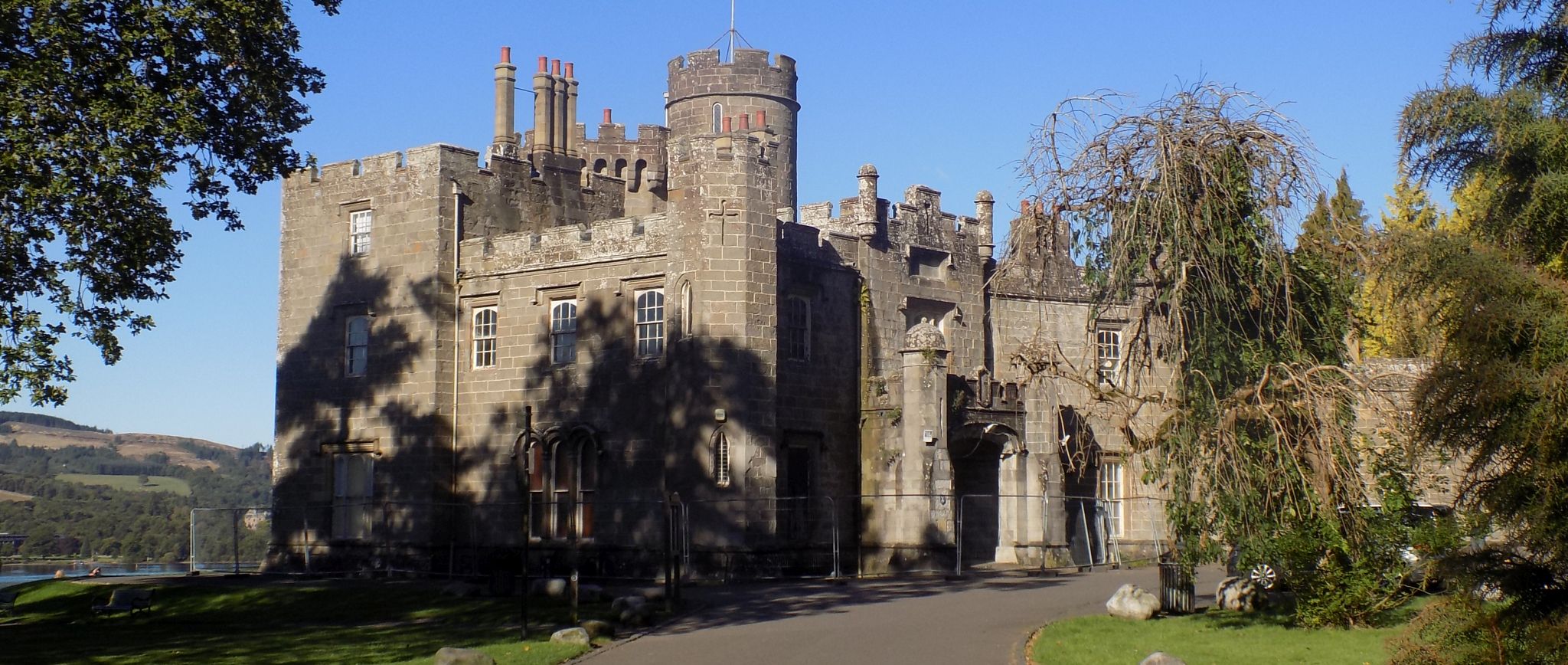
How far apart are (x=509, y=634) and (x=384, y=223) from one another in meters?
17.0

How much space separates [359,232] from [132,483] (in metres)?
89.9

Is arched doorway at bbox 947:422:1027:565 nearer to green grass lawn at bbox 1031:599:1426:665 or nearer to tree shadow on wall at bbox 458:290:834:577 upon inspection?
tree shadow on wall at bbox 458:290:834:577

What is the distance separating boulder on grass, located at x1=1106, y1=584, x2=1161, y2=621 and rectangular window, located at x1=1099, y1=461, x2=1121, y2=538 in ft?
52.8

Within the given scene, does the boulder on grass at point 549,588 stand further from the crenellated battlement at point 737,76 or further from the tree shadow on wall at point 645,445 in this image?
the crenellated battlement at point 737,76

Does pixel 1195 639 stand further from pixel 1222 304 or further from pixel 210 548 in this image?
pixel 210 548

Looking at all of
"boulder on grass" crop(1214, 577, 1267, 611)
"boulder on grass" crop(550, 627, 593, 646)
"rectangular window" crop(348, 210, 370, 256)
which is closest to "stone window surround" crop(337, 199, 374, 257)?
"rectangular window" crop(348, 210, 370, 256)

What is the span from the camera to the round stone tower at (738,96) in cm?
4394

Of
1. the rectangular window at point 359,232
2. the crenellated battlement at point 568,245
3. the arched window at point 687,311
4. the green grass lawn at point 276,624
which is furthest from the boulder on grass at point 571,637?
the rectangular window at point 359,232

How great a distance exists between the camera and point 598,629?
2016 cm

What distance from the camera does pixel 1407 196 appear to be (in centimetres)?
4897

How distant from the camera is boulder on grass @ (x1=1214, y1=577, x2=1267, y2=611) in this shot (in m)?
20.9

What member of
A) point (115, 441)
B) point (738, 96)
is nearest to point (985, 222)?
point (738, 96)

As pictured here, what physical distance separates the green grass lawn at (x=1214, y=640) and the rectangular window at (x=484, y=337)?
700 inches

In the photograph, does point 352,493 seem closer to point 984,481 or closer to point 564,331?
point 564,331
